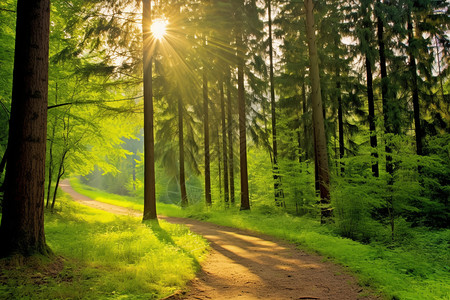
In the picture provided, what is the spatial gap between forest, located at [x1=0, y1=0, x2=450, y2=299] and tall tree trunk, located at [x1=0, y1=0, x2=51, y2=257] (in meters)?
0.02

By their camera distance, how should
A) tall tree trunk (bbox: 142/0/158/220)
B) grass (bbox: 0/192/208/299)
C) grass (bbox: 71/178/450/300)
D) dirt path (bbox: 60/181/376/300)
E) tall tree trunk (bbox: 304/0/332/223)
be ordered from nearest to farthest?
1. grass (bbox: 0/192/208/299)
2. grass (bbox: 71/178/450/300)
3. dirt path (bbox: 60/181/376/300)
4. tall tree trunk (bbox: 304/0/332/223)
5. tall tree trunk (bbox: 142/0/158/220)

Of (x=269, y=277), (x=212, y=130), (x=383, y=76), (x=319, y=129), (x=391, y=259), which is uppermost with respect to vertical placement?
(x=383, y=76)

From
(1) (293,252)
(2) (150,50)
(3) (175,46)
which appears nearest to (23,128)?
(1) (293,252)

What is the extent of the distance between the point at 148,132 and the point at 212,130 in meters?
10.5

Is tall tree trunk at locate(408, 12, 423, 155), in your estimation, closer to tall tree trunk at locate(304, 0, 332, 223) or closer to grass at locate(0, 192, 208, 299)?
tall tree trunk at locate(304, 0, 332, 223)

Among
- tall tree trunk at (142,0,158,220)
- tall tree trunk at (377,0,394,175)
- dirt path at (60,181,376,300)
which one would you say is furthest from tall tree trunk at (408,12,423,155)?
tall tree trunk at (142,0,158,220)

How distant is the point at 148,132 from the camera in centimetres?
1227

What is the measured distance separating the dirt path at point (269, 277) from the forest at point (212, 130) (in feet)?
0.76

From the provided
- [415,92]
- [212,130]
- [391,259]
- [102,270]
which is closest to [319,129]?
[391,259]

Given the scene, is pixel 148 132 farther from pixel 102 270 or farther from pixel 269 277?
pixel 269 277

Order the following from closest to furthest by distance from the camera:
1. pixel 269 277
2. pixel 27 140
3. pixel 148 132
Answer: pixel 27 140
pixel 269 277
pixel 148 132

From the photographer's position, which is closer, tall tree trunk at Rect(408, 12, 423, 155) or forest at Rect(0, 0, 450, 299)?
forest at Rect(0, 0, 450, 299)

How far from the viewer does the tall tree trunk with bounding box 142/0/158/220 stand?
12.0m

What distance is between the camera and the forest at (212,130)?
4750mm
